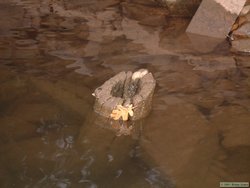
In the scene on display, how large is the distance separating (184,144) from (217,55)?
2.20 metres

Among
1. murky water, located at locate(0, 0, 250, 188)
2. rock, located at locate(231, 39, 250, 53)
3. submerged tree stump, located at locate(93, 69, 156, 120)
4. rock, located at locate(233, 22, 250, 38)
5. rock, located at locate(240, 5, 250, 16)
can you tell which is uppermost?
rock, located at locate(240, 5, 250, 16)

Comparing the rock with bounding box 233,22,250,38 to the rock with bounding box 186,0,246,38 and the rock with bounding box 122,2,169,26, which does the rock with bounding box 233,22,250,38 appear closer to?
the rock with bounding box 186,0,246,38

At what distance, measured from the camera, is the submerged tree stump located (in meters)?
3.76

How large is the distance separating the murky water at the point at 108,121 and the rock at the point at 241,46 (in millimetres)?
157

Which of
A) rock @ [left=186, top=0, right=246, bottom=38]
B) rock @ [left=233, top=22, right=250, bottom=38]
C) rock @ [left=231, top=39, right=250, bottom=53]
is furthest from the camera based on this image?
rock @ [left=186, top=0, right=246, bottom=38]

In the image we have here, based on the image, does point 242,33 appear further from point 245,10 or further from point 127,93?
point 127,93

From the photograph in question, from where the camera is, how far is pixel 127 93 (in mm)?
4027

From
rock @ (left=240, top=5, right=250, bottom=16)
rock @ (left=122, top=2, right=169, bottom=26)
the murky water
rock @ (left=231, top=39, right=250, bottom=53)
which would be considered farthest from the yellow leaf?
rock @ (left=240, top=5, right=250, bottom=16)

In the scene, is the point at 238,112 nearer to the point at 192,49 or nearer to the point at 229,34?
the point at 192,49

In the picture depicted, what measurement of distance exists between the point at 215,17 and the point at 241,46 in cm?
70

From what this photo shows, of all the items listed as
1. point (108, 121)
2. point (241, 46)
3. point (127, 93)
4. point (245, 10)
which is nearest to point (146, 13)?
point (245, 10)

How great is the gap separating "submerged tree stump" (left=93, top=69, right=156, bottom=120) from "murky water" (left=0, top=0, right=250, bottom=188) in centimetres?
13

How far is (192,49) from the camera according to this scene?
562 centimetres

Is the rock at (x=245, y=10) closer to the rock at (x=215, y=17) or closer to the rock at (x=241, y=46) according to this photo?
the rock at (x=215, y=17)
